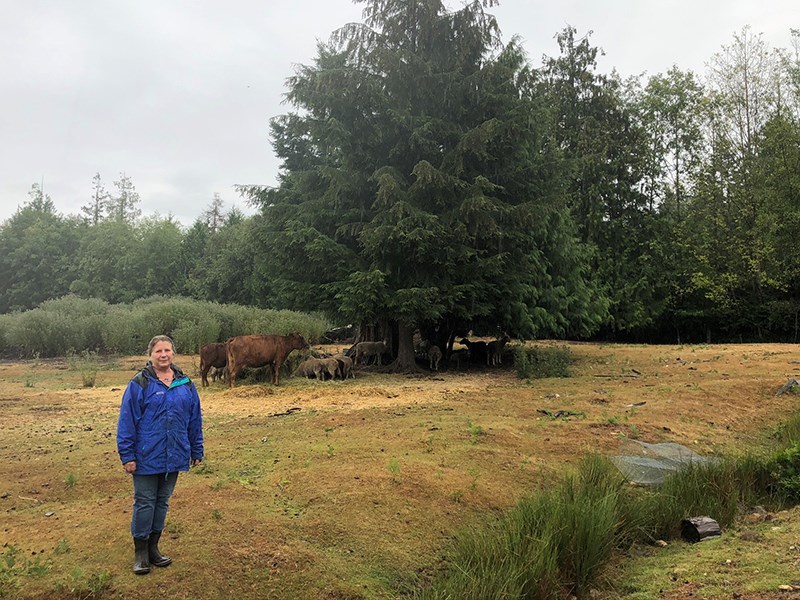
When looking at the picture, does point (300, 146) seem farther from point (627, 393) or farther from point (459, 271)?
point (627, 393)

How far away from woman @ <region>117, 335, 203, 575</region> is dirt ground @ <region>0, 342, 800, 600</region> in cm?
27

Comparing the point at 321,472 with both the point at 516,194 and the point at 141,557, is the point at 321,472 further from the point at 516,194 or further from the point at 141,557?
the point at 516,194

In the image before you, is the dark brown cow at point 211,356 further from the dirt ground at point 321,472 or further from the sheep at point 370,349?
the sheep at point 370,349

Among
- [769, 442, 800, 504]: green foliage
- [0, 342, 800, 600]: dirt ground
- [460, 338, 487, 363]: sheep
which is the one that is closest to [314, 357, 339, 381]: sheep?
[0, 342, 800, 600]: dirt ground

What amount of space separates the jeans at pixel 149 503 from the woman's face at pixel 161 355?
2.51ft

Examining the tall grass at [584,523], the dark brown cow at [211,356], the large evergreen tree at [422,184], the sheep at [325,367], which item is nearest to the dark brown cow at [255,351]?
the dark brown cow at [211,356]

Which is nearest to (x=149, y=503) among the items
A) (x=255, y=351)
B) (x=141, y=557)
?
(x=141, y=557)

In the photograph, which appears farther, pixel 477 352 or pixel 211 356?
pixel 477 352

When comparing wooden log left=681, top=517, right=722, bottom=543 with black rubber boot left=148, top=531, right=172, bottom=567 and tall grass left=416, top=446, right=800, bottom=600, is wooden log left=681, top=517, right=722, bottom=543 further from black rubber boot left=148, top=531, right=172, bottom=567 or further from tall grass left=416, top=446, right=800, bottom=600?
black rubber boot left=148, top=531, right=172, bottom=567

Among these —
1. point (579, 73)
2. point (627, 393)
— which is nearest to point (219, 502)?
point (627, 393)

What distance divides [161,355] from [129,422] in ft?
1.60

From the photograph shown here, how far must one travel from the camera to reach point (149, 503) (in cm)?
405

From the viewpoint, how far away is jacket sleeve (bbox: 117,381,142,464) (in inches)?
156

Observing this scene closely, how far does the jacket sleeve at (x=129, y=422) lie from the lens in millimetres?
3967
